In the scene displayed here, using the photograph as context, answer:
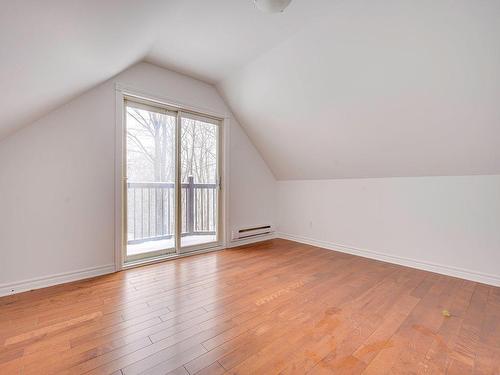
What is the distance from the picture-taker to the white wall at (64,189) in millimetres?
2035

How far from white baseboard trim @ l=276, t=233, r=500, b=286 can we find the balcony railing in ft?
5.72

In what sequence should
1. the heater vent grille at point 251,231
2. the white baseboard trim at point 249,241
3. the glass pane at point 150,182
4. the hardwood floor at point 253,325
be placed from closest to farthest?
the hardwood floor at point 253,325 < the glass pane at point 150,182 < the white baseboard trim at point 249,241 < the heater vent grille at point 251,231

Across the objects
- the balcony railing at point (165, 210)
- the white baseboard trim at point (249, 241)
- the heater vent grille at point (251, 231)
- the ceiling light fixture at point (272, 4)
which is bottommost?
the white baseboard trim at point (249, 241)

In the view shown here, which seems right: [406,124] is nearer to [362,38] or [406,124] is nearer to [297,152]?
[362,38]

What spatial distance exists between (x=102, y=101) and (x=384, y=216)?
3.73 metres

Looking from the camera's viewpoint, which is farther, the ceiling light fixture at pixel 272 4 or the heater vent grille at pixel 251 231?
the heater vent grille at pixel 251 231

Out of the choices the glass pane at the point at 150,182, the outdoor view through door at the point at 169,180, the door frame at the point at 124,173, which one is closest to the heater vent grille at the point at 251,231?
the door frame at the point at 124,173

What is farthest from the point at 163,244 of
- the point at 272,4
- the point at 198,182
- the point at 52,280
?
the point at 272,4

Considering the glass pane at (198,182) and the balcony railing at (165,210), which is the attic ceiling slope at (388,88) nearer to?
the glass pane at (198,182)

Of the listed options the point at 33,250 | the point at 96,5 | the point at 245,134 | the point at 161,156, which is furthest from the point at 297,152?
the point at 33,250

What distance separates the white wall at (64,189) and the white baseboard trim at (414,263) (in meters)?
3.00

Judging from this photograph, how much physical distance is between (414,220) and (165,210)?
10.5 feet

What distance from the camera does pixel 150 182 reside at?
2912 millimetres

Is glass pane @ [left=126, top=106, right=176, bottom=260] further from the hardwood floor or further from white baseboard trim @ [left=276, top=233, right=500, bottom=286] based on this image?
white baseboard trim @ [left=276, top=233, right=500, bottom=286]
